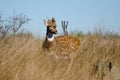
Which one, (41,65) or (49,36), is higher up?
(49,36)

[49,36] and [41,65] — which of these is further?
[49,36]

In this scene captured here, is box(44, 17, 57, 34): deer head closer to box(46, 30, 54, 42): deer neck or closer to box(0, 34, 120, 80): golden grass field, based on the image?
box(46, 30, 54, 42): deer neck

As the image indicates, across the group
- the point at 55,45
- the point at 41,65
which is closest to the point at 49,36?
the point at 55,45

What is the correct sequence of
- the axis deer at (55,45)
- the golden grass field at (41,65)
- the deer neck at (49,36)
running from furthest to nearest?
the deer neck at (49,36), the axis deer at (55,45), the golden grass field at (41,65)

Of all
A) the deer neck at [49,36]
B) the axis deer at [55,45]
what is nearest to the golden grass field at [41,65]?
the axis deer at [55,45]

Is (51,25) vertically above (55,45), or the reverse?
(51,25)

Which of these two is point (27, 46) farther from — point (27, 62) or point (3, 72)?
point (3, 72)

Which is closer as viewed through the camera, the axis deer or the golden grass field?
the golden grass field

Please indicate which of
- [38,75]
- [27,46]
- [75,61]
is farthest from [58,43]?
[38,75]

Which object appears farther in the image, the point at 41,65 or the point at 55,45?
the point at 55,45

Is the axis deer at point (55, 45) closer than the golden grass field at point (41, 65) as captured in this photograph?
No

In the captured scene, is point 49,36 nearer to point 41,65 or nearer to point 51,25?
point 51,25

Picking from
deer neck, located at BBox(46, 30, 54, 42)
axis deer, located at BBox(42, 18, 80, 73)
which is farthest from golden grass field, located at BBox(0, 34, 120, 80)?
deer neck, located at BBox(46, 30, 54, 42)

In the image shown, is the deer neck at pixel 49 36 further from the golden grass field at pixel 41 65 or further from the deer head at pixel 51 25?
the golden grass field at pixel 41 65
